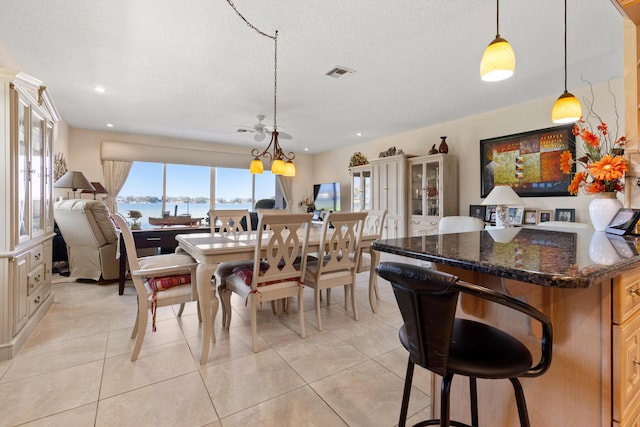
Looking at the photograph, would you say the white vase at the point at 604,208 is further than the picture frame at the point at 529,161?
No

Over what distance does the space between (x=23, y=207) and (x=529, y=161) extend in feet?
16.9

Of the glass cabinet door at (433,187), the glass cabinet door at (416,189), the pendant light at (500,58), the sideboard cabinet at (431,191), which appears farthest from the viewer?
the glass cabinet door at (416,189)

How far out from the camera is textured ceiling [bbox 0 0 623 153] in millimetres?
1937

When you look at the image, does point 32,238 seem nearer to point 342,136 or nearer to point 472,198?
point 342,136

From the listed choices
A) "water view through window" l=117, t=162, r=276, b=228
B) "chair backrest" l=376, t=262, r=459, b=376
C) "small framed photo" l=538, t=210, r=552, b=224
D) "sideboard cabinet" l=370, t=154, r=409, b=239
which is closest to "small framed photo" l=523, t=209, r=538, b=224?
"small framed photo" l=538, t=210, r=552, b=224

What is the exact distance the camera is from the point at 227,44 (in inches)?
92.5

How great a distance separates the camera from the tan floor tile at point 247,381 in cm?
154

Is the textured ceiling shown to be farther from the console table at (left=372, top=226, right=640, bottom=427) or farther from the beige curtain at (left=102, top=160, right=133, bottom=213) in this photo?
the console table at (left=372, top=226, right=640, bottom=427)

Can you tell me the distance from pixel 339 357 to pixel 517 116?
12.1ft

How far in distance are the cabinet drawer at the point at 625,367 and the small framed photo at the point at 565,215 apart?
9.12ft

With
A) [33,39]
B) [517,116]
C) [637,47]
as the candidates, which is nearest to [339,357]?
[637,47]

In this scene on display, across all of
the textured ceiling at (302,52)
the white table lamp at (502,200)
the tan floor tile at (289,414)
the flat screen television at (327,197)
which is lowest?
the tan floor tile at (289,414)

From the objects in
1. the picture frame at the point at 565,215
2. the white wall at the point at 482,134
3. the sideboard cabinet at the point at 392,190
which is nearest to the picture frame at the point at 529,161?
the white wall at the point at 482,134

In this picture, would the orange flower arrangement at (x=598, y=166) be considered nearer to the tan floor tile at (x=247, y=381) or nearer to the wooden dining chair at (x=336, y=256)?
the wooden dining chair at (x=336, y=256)
